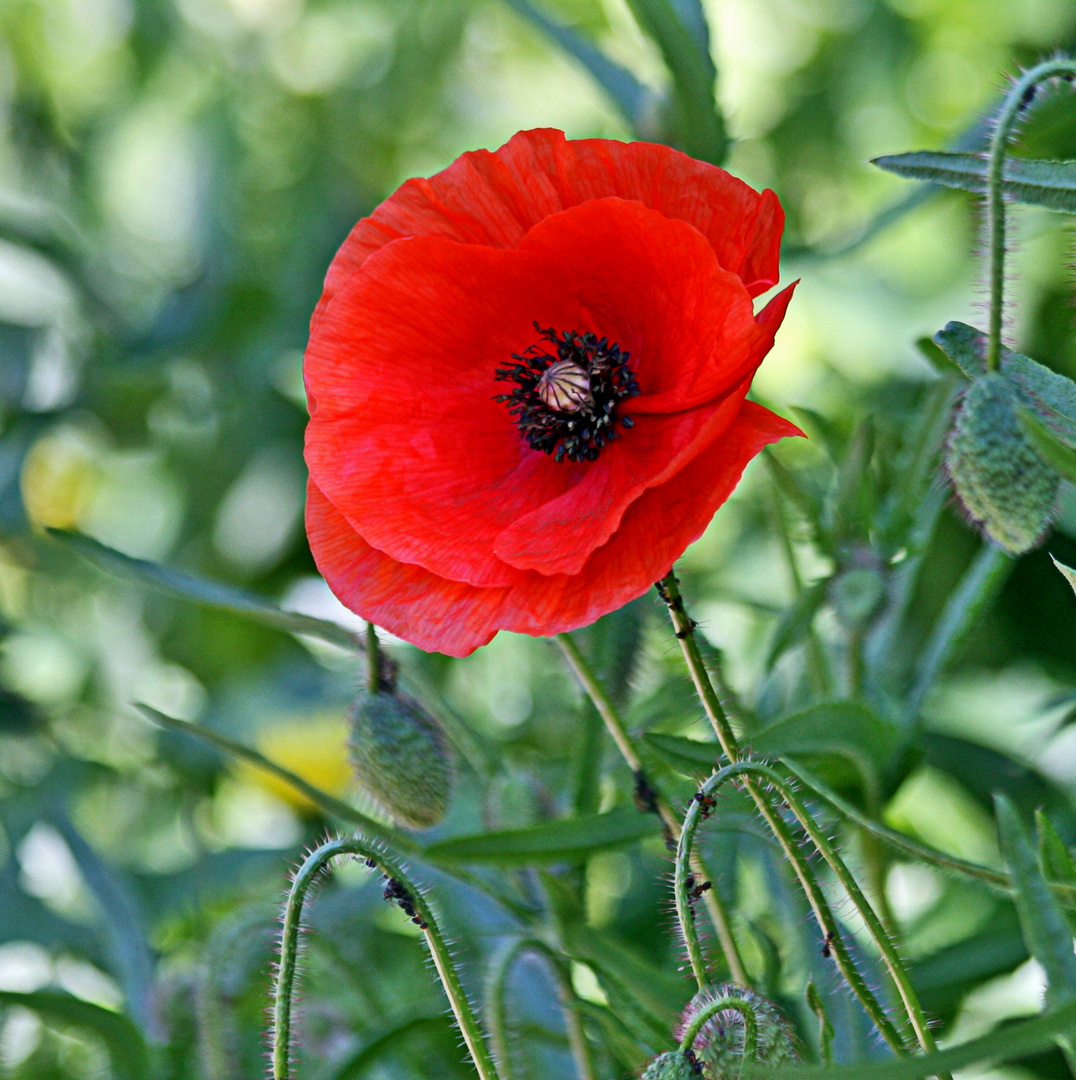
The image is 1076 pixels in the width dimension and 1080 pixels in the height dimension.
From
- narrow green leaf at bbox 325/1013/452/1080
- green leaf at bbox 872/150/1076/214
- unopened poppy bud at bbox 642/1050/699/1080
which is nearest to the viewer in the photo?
unopened poppy bud at bbox 642/1050/699/1080

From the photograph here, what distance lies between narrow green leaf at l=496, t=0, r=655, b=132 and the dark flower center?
0.26 metres

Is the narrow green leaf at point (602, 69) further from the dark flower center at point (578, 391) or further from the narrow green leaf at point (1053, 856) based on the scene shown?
the narrow green leaf at point (1053, 856)

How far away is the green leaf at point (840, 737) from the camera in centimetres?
65

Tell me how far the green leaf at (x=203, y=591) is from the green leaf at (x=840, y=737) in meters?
0.26

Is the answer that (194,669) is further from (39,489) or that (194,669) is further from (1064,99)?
(1064,99)

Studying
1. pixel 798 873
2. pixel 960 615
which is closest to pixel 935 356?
pixel 960 615

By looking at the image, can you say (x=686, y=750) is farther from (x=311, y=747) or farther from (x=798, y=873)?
(x=311, y=747)

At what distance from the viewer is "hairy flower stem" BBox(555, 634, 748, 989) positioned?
60cm

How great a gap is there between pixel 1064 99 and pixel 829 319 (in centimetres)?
60

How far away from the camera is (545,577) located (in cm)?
60

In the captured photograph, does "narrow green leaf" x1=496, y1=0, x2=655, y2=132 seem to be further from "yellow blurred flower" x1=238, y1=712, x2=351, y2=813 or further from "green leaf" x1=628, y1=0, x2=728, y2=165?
"yellow blurred flower" x1=238, y1=712, x2=351, y2=813

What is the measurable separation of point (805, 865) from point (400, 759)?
0.25 meters

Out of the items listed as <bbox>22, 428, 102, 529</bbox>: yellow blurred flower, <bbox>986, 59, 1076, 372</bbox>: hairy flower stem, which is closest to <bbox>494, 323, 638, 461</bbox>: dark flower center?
<bbox>986, 59, 1076, 372</bbox>: hairy flower stem

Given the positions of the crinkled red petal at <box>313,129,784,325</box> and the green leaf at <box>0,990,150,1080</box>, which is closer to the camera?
the crinkled red petal at <box>313,129,784,325</box>
